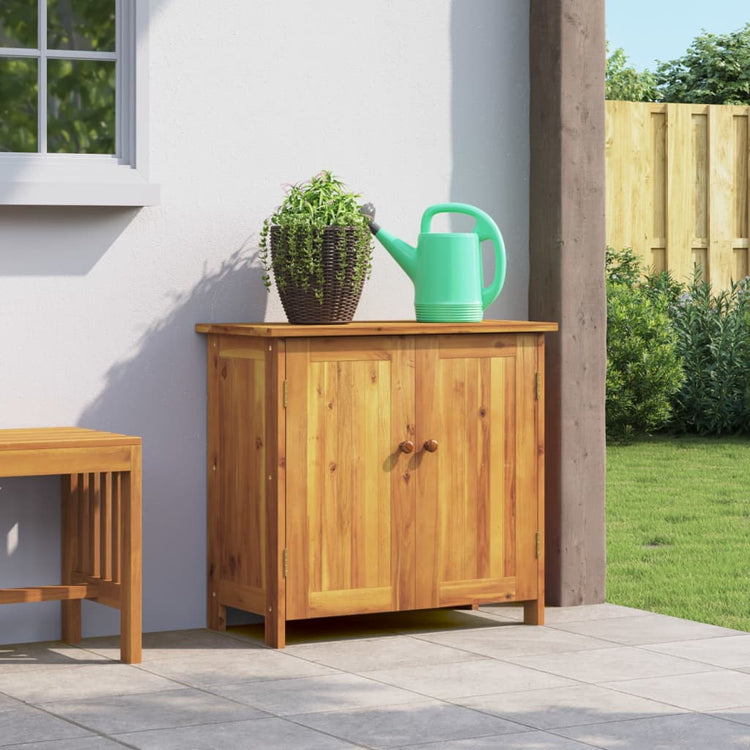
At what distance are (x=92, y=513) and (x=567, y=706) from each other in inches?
57.1

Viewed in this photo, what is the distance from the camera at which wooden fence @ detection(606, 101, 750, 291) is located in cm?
937

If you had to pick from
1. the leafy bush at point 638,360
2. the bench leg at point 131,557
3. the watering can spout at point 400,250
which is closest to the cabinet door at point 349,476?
the watering can spout at point 400,250

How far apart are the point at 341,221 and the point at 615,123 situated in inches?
205

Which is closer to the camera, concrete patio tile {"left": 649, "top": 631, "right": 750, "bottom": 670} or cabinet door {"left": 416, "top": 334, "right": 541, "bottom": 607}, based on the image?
concrete patio tile {"left": 649, "top": 631, "right": 750, "bottom": 670}

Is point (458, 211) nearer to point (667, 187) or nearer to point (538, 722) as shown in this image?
point (538, 722)

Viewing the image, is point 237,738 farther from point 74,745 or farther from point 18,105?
point 18,105

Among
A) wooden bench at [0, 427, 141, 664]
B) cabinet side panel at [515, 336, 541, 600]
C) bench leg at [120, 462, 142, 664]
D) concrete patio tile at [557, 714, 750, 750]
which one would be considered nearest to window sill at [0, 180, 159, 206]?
wooden bench at [0, 427, 141, 664]

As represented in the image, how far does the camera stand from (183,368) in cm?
467

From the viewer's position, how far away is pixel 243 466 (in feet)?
14.8

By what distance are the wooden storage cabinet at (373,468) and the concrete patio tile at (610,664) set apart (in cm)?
42

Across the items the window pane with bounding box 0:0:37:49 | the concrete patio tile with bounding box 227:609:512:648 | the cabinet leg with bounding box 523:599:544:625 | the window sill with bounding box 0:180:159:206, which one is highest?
the window pane with bounding box 0:0:37:49

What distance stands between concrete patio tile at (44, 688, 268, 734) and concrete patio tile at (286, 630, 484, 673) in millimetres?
498

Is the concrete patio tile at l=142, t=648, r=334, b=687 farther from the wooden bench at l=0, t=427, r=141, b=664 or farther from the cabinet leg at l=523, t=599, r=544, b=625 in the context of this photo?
the cabinet leg at l=523, t=599, r=544, b=625

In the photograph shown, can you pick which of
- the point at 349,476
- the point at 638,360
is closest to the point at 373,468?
the point at 349,476
